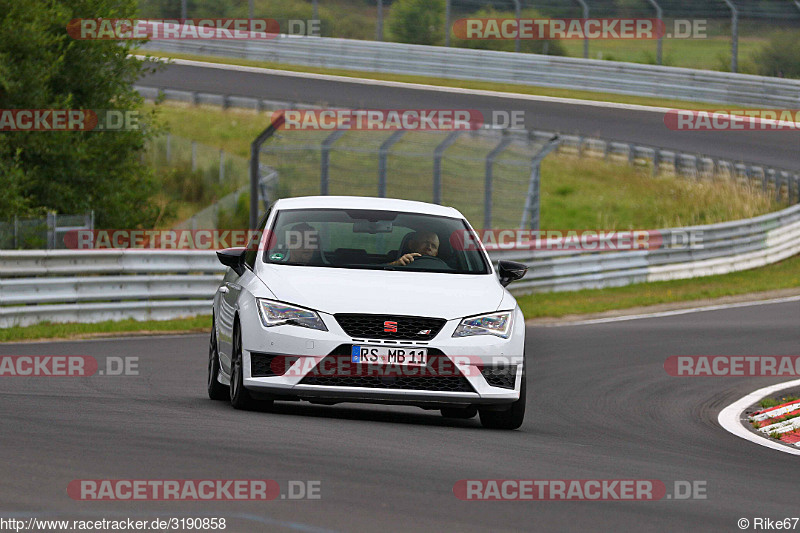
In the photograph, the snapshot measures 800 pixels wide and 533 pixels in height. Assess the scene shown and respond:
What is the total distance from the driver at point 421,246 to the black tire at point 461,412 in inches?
43.3

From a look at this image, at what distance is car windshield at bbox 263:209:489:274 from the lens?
977 cm

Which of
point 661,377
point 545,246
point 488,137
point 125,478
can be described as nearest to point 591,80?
point 488,137

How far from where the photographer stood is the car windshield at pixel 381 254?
32.1 ft

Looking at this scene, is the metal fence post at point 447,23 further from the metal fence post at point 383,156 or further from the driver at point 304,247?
the driver at point 304,247

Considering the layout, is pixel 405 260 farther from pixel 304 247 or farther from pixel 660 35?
pixel 660 35

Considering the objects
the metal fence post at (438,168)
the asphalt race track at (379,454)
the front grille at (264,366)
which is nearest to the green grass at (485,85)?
the metal fence post at (438,168)

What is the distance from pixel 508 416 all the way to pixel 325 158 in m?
15.0

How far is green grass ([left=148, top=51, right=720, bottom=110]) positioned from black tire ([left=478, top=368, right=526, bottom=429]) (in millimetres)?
30157

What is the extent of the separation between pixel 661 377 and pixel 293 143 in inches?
444

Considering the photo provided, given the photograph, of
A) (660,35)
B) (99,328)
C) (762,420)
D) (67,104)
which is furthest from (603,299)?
(660,35)

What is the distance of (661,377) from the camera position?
563 inches

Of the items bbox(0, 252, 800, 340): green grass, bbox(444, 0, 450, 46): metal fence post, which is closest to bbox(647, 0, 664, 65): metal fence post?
bbox(444, 0, 450, 46): metal fence post

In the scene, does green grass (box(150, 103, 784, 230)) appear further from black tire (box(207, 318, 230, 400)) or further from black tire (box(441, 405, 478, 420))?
black tire (box(441, 405, 478, 420))

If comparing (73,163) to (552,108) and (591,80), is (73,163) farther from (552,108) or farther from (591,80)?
(591,80)
